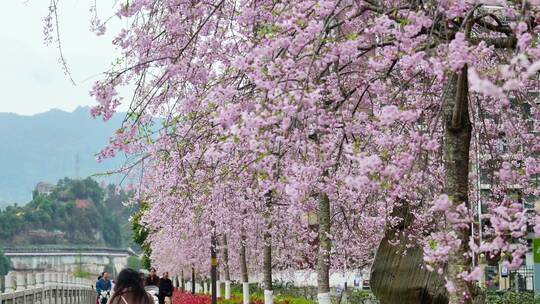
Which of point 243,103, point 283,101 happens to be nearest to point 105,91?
point 243,103

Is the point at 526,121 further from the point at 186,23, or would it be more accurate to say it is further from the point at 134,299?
the point at 134,299

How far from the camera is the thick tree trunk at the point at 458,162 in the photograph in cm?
800

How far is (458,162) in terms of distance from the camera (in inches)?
335

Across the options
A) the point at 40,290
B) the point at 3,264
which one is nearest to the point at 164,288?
the point at 40,290

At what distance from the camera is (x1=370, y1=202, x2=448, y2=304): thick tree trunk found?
13055mm

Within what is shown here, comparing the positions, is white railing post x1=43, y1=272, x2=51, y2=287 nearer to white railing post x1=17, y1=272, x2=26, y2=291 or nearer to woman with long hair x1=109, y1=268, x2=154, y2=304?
white railing post x1=17, y1=272, x2=26, y2=291

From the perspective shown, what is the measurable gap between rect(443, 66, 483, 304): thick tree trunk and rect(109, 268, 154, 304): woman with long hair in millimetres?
2847

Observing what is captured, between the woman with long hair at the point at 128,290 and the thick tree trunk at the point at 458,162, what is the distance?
9.34 feet

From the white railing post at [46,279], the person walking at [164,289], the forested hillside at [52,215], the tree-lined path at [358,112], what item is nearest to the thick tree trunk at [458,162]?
the tree-lined path at [358,112]

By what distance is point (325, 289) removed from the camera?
1405 cm

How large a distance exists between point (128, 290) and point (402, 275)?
6.56m

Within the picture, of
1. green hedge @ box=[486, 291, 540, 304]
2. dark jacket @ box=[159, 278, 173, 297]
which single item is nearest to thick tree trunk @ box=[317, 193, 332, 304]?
green hedge @ box=[486, 291, 540, 304]

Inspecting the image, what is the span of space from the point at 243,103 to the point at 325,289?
7.24m

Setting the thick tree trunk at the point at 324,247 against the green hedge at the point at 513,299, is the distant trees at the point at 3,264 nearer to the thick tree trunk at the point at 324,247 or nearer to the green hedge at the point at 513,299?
the green hedge at the point at 513,299
